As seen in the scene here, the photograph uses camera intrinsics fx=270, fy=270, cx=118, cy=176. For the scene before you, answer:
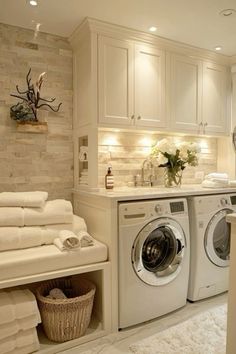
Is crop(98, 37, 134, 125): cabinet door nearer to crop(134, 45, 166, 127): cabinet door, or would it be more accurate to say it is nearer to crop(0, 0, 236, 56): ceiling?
crop(134, 45, 166, 127): cabinet door

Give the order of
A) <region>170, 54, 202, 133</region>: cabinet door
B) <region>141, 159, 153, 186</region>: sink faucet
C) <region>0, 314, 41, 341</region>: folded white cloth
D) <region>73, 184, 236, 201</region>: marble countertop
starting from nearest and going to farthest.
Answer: <region>0, 314, 41, 341</region>: folded white cloth → <region>73, 184, 236, 201</region>: marble countertop → <region>170, 54, 202, 133</region>: cabinet door → <region>141, 159, 153, 186</region>: sink faucet

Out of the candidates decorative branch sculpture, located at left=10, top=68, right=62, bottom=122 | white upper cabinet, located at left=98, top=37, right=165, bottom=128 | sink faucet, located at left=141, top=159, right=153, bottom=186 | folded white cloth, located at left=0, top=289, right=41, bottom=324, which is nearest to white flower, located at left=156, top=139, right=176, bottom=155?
white upper cabinet, located at left=98, top=37, right=165, bottom=128

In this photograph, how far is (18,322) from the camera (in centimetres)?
173

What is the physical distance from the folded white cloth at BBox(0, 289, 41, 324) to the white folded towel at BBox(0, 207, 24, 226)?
0.47 meters

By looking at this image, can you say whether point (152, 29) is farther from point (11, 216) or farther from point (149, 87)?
point (11, 216)

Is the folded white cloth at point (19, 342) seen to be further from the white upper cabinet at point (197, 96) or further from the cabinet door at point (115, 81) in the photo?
the white upper cabinet at point (197, 96)

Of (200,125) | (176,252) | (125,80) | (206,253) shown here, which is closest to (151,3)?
(125,80)

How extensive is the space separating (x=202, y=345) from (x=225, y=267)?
0.94 metres

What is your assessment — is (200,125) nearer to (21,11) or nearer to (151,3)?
(151,3)

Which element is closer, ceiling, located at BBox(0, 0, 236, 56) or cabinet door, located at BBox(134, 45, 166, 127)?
ceiling, located at BBox(0, 0, 236, 56)

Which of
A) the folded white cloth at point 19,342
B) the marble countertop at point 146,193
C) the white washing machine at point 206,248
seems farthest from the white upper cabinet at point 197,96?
the folded white cloth at point 19,342

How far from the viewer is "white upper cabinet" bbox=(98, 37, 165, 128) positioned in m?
2.41

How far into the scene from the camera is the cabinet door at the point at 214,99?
3.09m

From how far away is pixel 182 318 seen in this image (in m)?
2.25
